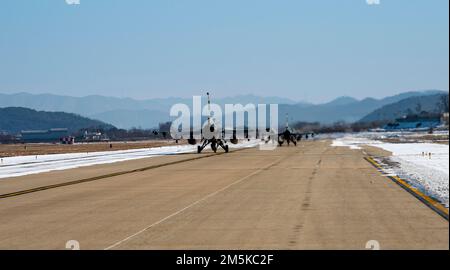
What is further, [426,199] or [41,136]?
[41,136]

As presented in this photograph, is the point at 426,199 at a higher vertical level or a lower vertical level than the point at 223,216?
higher

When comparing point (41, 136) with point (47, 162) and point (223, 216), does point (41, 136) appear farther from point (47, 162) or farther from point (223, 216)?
point (223, 216)

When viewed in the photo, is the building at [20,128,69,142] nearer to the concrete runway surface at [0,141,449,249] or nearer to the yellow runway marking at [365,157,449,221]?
the concrete runway surface at [0,141,449,249]

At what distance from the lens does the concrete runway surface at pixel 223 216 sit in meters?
13.1

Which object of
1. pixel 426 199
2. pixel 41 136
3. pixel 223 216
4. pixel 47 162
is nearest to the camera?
pixel 223 216

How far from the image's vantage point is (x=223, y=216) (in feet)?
56.2

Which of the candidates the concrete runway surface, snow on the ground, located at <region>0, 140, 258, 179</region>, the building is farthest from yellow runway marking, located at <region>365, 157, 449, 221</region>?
the building

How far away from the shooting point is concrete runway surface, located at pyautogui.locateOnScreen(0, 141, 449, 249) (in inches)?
515

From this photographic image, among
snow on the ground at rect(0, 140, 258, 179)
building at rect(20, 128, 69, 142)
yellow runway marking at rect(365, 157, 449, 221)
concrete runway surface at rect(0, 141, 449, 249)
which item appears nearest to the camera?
concrete runway surface at rect(0, 141, 449, 249)

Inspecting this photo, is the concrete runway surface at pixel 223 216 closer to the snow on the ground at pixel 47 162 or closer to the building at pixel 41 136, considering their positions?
the snow on the ground at pixel 47 162

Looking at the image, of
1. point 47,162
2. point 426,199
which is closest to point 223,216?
point 426,199


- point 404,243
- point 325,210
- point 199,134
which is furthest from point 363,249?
point 199,134

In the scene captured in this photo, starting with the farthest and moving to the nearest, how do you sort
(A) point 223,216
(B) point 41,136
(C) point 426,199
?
(B) point 41,136 < (C) point 426,199 < (A) point 223,216
